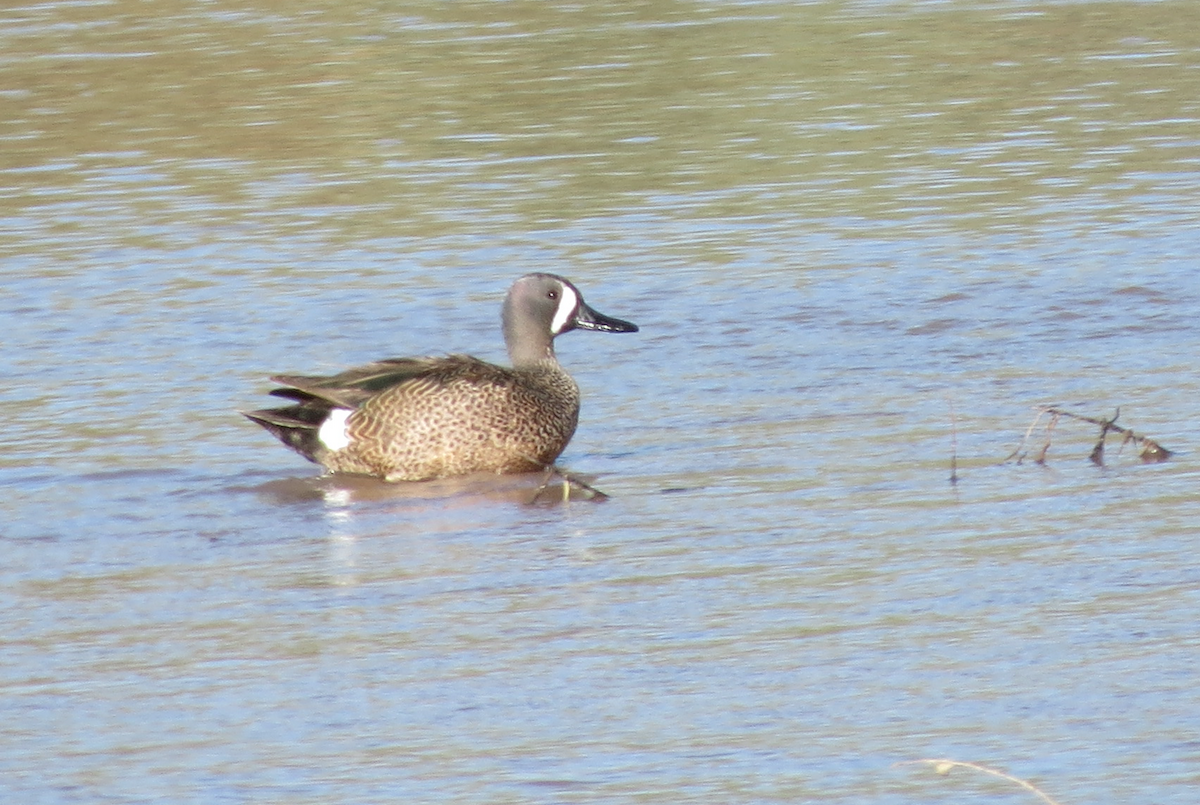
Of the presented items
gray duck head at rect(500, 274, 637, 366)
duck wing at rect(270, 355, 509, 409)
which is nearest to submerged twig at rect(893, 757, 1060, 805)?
duck wing at rect(270, 355, 509, 409)

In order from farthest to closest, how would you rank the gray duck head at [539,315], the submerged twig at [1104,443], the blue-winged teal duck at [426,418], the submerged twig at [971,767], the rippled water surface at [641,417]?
the gray duck head at [539,315], the blue-winged teal duck at [426,418], the submerged twig at [1104,443], the rippled water surface at [641,417], the submerged twig at [971,767]

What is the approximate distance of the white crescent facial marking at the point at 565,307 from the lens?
876cm

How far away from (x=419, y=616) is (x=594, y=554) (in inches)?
29.9

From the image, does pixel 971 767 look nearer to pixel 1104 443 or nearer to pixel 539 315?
pixel 1104 443

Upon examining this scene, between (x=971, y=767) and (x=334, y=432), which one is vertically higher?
(x=971, y=767)

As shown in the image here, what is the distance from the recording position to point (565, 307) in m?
8.76

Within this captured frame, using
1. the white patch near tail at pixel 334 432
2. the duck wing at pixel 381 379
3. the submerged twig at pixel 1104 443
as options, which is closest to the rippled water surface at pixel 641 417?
the submerged twig at pixel 1104 443

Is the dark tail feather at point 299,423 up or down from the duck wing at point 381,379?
down

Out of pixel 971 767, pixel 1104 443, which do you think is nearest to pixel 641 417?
pixel 1104 443

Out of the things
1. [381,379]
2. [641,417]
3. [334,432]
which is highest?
[381,379]

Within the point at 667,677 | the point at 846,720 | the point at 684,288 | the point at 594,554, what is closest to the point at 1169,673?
the point at 846,720

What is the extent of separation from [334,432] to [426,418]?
1.17 feet

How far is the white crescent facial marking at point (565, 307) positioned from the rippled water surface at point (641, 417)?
0.41 metres

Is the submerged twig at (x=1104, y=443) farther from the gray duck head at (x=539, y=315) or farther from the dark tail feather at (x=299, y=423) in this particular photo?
the dark tail feather at (x=299, y=423)
